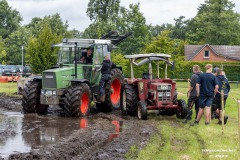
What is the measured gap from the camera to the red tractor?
15734 millimetres

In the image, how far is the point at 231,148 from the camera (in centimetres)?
1030

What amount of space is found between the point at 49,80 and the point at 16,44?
202ft

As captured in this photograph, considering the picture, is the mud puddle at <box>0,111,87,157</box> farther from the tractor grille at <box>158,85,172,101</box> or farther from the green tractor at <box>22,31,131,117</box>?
the tractor grille at <box>158,85,172,101</box>

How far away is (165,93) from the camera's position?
15.9 metres

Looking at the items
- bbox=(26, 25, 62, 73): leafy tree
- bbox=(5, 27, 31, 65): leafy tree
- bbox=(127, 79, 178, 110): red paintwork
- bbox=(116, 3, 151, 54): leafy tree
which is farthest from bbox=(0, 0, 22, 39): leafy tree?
bbox=(127, 79, 178, 110): red paintwork

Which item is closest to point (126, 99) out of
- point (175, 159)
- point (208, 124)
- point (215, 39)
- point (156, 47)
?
point (208, 124)

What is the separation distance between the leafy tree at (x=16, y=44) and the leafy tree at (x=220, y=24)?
29.6 meters

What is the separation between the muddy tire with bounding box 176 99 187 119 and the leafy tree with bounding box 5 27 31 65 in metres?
61.6

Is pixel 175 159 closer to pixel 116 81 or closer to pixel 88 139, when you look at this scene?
pixel 88 139

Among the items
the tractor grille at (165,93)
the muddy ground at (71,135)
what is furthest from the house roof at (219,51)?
the tractor grille at (165,93)

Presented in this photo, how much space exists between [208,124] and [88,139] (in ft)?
13.9

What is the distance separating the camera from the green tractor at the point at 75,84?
52.4 ft

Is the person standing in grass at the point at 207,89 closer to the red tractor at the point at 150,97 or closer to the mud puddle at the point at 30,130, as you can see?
the red tractor at the point at 150,97

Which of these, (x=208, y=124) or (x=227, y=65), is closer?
(x=208, y=124)
